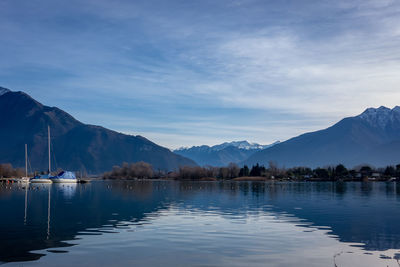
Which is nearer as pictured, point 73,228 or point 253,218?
point 73,228

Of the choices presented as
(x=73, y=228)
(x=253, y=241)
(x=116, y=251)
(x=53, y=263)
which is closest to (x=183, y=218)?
(x=73, y=228)

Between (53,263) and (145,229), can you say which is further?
Result: (145,229)

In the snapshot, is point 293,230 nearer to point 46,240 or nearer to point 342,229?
point 342,229

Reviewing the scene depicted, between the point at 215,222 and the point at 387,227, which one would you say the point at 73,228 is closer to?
the point at 215,222

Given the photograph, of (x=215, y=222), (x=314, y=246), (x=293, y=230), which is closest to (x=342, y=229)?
(x=293, y=230)

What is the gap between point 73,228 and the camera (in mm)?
44562

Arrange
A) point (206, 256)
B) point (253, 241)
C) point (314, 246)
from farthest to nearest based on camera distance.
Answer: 1. point (253, 241)
2. point (314, 246)
3. point (206, 256)

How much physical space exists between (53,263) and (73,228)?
1681cm

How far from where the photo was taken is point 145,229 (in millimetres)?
44031

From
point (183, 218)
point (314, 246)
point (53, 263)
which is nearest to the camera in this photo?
point (53, 263)

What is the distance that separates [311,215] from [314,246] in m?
25.5

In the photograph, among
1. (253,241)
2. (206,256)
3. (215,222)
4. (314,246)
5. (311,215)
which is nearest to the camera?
(206,256)

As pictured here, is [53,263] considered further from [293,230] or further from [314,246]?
[293,230]

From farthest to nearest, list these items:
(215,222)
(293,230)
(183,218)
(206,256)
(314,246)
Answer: (183,218)
(215,222)
(293,230)
(314,246)
(206,256)
